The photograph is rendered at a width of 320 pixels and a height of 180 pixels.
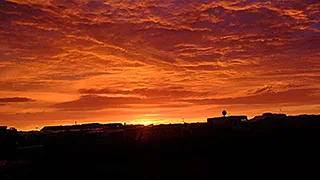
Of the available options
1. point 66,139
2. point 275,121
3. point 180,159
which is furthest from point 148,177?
point 275,121

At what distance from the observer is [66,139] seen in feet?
163

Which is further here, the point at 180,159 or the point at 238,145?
the point at 238,145

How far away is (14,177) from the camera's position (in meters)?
20.0

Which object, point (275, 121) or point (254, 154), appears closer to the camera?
point (254, 154)

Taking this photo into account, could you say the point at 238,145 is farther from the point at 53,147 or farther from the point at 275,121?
the point at 275,121

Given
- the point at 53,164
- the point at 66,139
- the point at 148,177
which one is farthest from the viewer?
the point at 66,139

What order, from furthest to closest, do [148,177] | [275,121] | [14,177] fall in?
[275,121] < [148,177] < [14,177]

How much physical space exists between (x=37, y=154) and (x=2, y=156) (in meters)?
4.35

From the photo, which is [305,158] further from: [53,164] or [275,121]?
[275,121]

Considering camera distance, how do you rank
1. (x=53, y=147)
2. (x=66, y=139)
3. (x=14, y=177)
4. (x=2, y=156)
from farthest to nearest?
(x=66, y=139)
(x=53, y=147)
(x=2, y=156)
(x=14, y=177)

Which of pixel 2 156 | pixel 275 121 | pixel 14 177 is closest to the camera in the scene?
pixel 14 177

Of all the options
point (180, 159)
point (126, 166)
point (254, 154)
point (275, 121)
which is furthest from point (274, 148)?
point (275, 121)

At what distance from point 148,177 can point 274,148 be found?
16525 millimetres

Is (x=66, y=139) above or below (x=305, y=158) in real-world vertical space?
above
